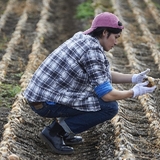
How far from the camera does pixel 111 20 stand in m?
4.07

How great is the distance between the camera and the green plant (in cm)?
968

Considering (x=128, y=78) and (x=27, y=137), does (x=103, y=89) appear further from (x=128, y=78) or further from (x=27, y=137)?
(x=27, y=137)

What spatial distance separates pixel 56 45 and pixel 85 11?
219cm

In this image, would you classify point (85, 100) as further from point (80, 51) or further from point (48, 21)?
point (48, 21)

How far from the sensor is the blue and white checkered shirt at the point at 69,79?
13.4 feet

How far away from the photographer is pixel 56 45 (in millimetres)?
8102

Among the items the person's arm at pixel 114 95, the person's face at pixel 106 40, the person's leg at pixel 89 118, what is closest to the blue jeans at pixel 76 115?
the person's leg at pixel 89 118

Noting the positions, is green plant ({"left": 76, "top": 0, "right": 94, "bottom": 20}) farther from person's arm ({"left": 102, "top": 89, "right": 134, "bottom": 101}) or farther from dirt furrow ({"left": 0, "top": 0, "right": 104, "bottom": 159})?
person's arm ({"left": 102, "top": 89, "right": 134, "bottom": 101})

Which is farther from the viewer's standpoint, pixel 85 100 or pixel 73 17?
pixel 73 17

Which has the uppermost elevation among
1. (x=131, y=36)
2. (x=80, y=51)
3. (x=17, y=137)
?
(x=80, y=51)

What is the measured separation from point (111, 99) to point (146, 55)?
349cm

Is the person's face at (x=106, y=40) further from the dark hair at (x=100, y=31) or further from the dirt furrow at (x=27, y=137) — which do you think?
the dirt furrow at (x=27, y=137)

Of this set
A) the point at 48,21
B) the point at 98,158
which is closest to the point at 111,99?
the point at 98,158

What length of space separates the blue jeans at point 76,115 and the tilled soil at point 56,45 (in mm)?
249
